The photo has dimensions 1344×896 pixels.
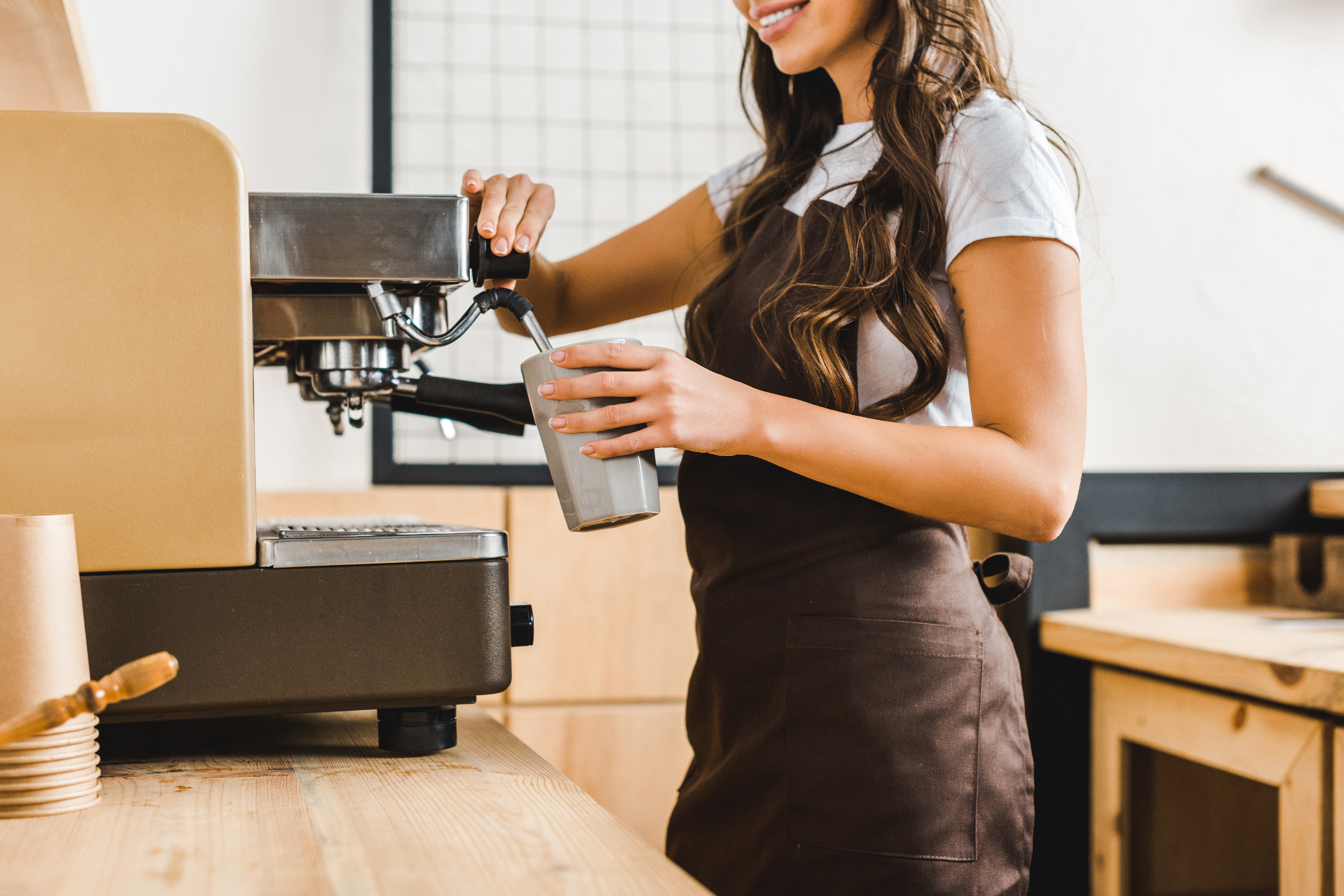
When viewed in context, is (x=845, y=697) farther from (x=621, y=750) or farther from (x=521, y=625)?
(x=621, y=750)

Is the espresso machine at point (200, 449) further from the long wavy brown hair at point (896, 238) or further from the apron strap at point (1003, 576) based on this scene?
the apron strap at point (1003, 576)

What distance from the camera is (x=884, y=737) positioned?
2.65 feet

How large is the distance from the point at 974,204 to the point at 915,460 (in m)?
0.20

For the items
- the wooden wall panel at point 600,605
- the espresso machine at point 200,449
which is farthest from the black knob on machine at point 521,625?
the wooden wall panel at point 600,605

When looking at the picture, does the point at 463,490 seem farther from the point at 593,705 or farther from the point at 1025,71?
the point at 1025,71

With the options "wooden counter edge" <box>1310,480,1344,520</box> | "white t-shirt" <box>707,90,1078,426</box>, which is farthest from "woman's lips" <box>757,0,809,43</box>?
"wooden counter edge" <box>1310,480,1344,520</box>

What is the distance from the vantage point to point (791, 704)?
2.75ft

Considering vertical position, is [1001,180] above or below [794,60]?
below

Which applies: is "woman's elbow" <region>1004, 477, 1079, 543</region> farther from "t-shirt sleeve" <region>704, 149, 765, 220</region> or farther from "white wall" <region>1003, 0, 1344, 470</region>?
"white wall" <region>1003, 0, 1344, 470</region>

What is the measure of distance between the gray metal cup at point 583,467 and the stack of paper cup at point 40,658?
26cm

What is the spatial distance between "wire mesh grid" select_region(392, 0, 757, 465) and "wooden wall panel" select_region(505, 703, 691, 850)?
1.36ft

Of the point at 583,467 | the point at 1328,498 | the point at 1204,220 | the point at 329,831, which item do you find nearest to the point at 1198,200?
the point at 1204,220

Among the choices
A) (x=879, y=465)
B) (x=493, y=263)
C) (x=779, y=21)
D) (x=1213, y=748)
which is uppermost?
(x=779, y=21)

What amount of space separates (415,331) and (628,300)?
441mm
